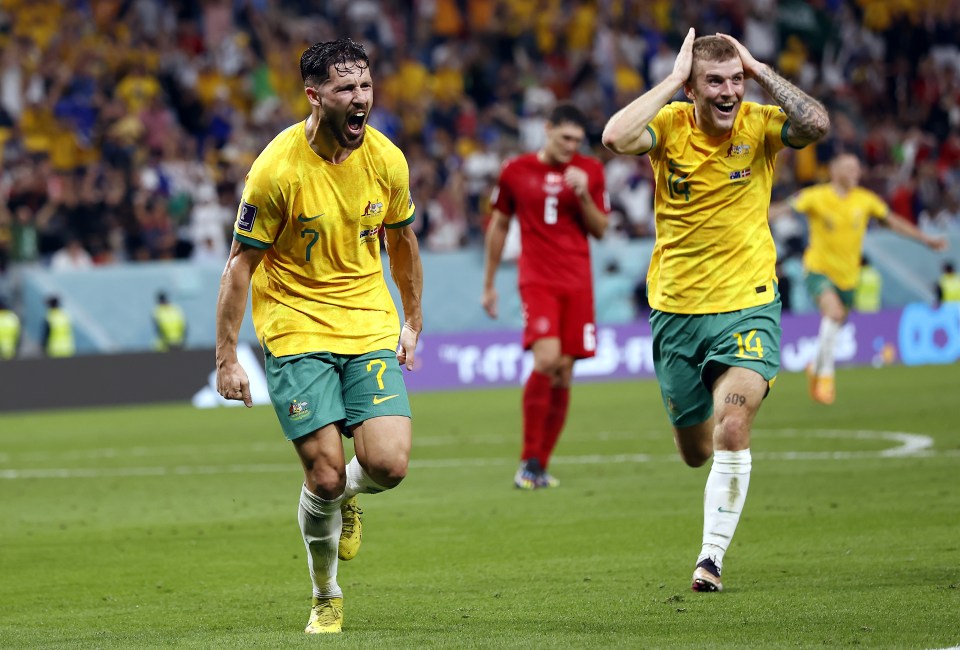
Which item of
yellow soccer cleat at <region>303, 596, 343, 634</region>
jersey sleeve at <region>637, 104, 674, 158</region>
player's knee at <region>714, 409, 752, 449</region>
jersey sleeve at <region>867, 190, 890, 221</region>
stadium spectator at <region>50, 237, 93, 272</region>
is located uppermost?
jersey sleeve at <region>637, 104, 674, 158</region>

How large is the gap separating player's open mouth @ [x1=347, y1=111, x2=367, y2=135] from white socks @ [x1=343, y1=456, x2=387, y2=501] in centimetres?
136

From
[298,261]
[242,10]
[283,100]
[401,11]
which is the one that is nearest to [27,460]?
[298,261]

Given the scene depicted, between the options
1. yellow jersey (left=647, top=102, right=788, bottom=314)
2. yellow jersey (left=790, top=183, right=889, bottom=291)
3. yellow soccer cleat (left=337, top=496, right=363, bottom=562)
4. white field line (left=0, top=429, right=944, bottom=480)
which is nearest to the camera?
yellow soccer cleat (left=337, top=496, right=363, bottom=562)

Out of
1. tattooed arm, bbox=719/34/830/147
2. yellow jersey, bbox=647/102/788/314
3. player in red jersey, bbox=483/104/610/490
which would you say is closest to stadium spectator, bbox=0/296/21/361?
player in red jersey, bbox=483/104/610/490

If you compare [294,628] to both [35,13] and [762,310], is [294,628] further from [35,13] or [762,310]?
[35,13]

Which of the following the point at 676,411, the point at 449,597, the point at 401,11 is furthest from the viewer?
the point at 401,11

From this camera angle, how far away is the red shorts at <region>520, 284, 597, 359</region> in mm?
11414

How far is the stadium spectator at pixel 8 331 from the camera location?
20.6m

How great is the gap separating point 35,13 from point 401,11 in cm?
675

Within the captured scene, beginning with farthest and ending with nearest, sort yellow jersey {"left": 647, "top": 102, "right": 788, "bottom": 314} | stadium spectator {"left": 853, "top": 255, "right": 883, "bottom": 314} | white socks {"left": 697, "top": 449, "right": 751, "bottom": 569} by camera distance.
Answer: stadium spectator {"left": 853, "top": 255, "right": 883, "bottom": 314} < yellow jersey {"left": 647, "top": 102, "right": 788, "bottom": 314} < white socks {"left": 697, "top": 449, "right": 751, "bottom": 569}

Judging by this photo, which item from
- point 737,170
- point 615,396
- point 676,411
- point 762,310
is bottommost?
point 615,396

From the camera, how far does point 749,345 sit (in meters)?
7.29

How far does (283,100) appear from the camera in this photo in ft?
82.6

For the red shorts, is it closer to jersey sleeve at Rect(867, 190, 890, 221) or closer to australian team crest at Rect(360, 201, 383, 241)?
australian team crest at Rect(360, 201, 383, 241)
